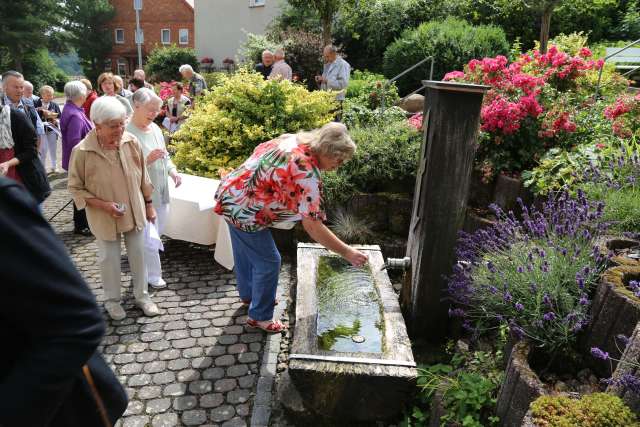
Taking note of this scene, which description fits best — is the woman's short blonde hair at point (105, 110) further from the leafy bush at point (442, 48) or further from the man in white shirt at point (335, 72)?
the leafy bush at point (442, 48)

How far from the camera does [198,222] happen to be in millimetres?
5012

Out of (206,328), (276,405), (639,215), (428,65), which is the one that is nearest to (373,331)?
(276,405)

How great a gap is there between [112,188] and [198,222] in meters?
1.48

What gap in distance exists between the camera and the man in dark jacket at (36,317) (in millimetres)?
958

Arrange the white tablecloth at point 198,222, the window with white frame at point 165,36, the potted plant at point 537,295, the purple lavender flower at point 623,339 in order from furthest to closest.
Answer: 1. the window with white frame at point 165,36
2. the white tablecloth at point 198,222
3. the potted plant at point 537,295
4. the purple lavender flower at point 623,339

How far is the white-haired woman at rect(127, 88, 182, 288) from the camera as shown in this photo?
4.18 m

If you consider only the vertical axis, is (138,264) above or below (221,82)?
below

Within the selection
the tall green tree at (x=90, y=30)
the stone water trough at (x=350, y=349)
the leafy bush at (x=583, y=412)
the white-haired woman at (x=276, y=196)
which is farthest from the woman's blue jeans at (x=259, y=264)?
the tall green tree at (x=90, y=30)

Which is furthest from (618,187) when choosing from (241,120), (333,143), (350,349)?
(241,120)

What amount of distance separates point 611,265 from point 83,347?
2768 mm

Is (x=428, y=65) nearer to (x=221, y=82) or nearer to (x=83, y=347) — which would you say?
(x=221, y=82)

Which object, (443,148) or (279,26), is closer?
(443,148)

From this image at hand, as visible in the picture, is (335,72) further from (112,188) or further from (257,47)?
(257,47)

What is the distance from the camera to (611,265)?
2.70m
